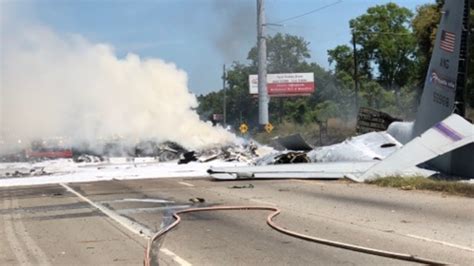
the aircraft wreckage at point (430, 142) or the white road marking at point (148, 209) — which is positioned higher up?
the aircraft wreckage at point (430, 142)

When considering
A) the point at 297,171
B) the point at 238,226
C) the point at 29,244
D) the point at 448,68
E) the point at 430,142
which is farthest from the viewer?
the point at 297,171

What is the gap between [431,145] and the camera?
667 inches

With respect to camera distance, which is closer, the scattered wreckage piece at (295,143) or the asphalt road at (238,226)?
the asphalt road at (238,226)

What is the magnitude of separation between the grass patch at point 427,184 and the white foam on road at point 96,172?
31.0 feet

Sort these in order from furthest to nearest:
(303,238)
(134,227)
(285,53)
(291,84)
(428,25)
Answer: (285,53), (291,84), (428,25), (134,227), (303,238)

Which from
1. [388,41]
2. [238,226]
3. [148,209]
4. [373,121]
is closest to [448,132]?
[238,226]

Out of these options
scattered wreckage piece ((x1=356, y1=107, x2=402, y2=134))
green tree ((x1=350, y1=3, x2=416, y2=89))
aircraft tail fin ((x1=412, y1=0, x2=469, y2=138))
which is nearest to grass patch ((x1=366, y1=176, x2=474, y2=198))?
aircraft tail fin ((x1=412, y1=0, x2=469, y2=138))

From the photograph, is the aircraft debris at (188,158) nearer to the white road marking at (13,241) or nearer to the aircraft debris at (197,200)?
the aircraft debris at (197,200)

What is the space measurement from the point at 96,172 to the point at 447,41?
17.1 meters

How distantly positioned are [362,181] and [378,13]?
58.4 metres

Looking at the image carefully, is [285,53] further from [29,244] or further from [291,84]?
[29,244]

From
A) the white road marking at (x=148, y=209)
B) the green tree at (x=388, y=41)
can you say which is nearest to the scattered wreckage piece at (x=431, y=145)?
the white road marking at (x=148, y=209)

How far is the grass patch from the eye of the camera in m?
15.0

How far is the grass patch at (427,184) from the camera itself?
15.0m
